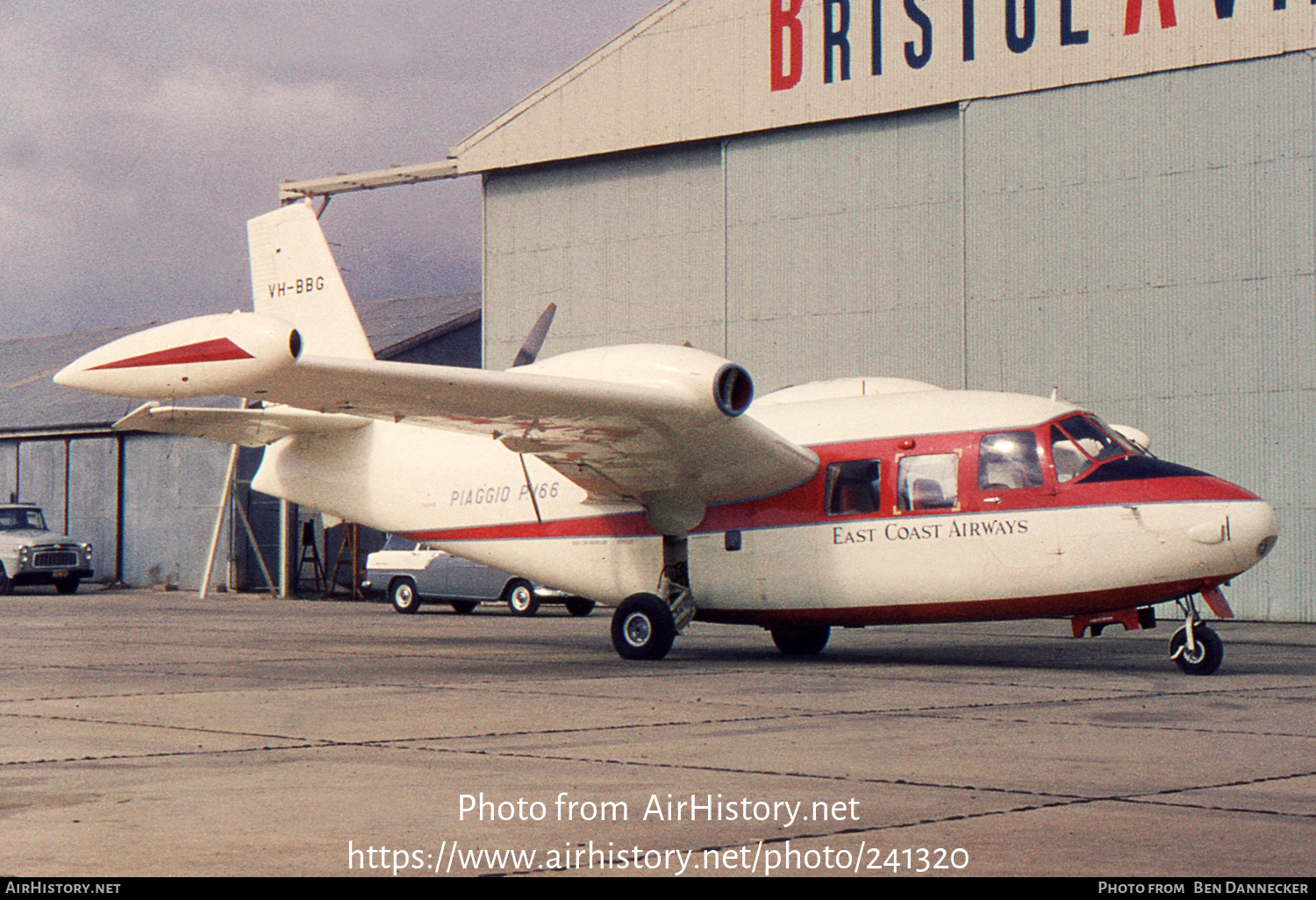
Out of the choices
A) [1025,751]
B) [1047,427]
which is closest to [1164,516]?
[1047,427]

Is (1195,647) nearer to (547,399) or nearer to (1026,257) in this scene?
(547,399)

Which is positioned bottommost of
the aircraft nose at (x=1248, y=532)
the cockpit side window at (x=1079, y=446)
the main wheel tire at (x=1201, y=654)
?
the main wheel tire at (x=1201, y=654)

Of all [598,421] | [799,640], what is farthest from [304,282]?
[799,640]

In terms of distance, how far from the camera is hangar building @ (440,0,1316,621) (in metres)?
22.0

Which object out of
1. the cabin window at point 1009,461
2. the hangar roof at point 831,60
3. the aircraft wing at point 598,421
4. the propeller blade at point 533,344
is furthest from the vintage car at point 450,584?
the cabin window at point 1009,461

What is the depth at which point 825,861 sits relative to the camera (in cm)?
494

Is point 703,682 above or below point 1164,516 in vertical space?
below

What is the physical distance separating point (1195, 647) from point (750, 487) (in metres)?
4.43

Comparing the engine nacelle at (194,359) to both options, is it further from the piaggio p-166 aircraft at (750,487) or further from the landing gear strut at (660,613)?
the landing gear strut at (660,613)

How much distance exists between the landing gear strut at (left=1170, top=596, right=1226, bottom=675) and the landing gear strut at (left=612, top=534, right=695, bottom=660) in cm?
477

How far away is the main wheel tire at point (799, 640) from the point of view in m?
15.5

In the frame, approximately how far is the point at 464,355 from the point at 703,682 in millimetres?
27154

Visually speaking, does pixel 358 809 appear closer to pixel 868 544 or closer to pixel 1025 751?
pixel 1025 751

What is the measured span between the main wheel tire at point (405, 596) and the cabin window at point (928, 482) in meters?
14.7
